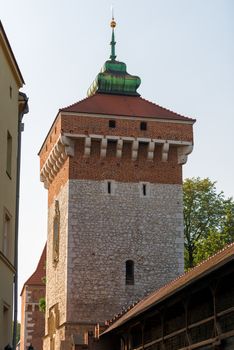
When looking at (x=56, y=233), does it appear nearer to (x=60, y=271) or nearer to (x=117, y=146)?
(x=60, y=271)

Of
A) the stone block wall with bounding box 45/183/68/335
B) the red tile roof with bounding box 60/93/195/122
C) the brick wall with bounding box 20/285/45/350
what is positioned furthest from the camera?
the brick wall with bounding box 20/285/45/350

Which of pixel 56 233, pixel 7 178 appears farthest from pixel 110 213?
pixel 7 178

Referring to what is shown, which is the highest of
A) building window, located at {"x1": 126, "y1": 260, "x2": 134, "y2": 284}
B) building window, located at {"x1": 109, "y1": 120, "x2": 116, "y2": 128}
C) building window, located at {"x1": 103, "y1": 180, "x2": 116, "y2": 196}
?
building window, located at {"x1": 109, "y1": 120, "x2": 116, "y2": 128}

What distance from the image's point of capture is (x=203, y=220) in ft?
112

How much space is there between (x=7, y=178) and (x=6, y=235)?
1.23m

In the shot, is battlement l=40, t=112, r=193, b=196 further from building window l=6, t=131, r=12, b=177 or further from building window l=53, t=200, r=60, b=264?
building window l=6, t=131, r=12, b=177

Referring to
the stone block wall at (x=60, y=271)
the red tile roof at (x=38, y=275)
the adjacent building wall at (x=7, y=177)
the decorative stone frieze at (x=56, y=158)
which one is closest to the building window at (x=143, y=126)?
the decorative stone frieze at (x=56, y=158)

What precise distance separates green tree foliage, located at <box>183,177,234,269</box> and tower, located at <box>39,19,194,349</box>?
586 cm

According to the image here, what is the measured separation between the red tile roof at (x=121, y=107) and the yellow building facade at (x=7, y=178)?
9919 millimetres

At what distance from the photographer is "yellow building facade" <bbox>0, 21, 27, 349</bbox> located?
16031 mm

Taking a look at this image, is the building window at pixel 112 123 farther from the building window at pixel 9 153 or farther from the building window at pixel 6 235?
the building window at pixel 6 235

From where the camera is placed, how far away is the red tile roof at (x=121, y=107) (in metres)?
28.0

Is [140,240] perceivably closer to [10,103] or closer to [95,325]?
[95,325]

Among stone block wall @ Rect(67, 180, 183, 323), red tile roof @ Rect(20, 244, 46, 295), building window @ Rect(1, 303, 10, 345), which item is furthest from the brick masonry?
red tile roof @ Rect(20, 244, 46, 295)
